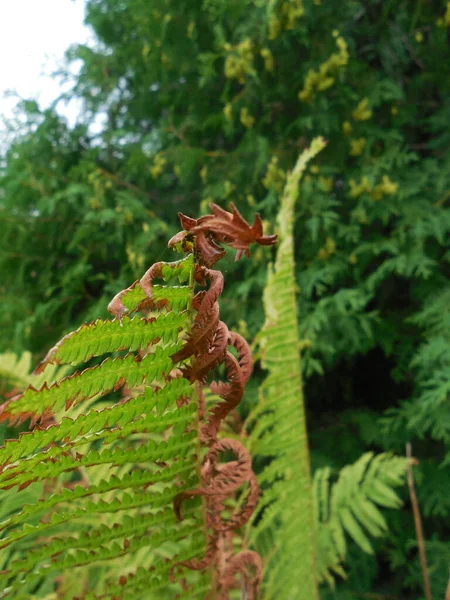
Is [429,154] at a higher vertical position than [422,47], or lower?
lower

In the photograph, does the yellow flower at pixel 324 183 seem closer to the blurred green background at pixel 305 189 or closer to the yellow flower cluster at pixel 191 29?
the blurred green background at pixel 305 189

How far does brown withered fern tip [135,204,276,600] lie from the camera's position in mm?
253

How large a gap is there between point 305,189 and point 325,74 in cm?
34

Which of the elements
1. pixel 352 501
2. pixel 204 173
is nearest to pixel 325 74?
pixel 204 173

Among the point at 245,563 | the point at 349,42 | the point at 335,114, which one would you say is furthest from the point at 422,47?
the point at 245,563

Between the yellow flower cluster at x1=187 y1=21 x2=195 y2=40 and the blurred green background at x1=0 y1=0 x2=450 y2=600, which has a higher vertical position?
the yellow flower cluster at x1=187 y1=21 x2=195 y2=40

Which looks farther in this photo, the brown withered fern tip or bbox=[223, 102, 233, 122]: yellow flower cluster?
bbox=[223, 102, 233, 122]: yellow flower cluster

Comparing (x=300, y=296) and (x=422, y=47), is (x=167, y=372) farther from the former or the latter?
(x=422, y=47)

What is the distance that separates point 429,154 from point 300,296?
0.76 metres

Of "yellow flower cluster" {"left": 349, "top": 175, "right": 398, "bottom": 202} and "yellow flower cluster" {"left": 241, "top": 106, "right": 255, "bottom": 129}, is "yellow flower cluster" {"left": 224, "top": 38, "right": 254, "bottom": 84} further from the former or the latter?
"yellow flower cluster" {"left": 349, "top": 175, "right": 398, "bottom": 202}

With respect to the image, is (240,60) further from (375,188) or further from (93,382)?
(93,382)

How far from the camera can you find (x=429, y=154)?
194 cm

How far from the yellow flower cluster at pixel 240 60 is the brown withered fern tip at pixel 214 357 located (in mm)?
1456

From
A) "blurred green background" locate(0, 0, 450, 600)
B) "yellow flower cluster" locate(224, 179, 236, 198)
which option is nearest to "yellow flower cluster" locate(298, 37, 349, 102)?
"blurred green background" locate(0, 0, 450, 600)
